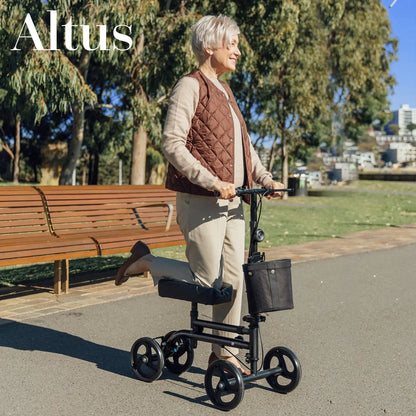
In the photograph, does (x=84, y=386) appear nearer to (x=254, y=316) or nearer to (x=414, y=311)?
(x=254, y=316)

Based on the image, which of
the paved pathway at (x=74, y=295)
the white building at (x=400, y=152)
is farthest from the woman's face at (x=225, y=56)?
the white building at (x=400, y=152)

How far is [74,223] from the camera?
23.1ft

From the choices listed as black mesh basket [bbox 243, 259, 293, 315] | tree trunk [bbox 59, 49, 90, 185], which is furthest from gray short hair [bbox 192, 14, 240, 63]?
tree trunk [bbox 59, 49, 90, 185]

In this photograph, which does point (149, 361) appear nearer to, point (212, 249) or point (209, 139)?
point (212, 249)

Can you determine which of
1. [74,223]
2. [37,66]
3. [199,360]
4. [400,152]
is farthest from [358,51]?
[400,152]

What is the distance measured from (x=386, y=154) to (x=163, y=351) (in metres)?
168

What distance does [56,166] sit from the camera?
115ft

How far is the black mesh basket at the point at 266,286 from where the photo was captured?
362 centimetres

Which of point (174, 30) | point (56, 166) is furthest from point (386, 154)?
point (174, 30)

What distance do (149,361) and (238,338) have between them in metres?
0.55

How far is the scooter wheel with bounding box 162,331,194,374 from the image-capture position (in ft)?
13.6

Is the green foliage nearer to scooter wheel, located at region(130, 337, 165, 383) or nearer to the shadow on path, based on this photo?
the shadow on path

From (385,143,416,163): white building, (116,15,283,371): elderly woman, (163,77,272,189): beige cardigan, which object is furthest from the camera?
(385,143,416,163): white building

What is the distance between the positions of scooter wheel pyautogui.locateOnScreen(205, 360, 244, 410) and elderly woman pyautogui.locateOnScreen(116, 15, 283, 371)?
285 mm
